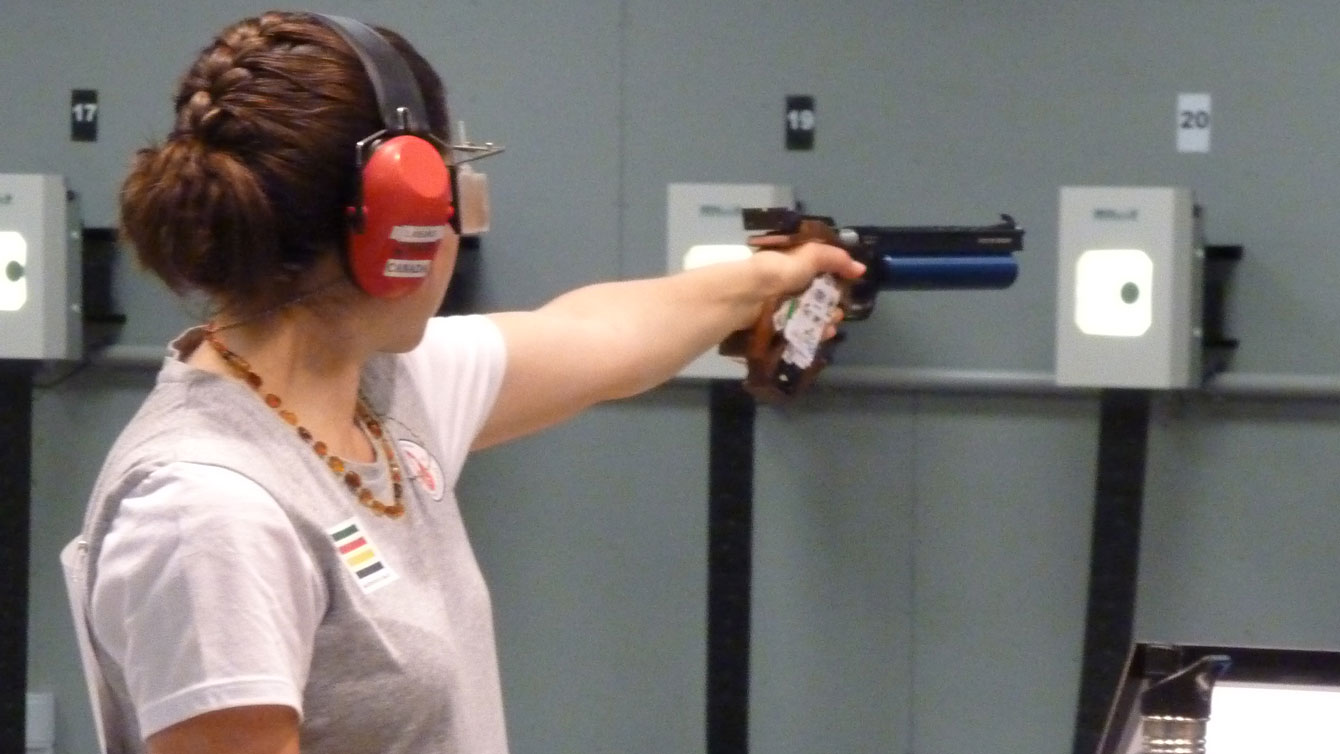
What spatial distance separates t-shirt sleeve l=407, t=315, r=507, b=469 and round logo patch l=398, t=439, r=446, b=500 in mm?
67

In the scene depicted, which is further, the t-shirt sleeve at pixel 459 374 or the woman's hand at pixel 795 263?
the woman's hand at pixel 795 263

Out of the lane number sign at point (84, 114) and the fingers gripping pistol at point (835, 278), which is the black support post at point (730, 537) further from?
the lane number sign at point (84, 114)

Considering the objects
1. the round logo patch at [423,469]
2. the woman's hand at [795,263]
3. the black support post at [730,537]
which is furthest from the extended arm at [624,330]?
the black support post at [730,537]

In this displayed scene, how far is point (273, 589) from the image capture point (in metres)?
0.88

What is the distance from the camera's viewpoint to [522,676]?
9.23ft

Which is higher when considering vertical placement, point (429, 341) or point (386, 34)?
point (386, 34)

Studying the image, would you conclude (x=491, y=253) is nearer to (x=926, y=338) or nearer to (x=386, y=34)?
(x=926, y=338)

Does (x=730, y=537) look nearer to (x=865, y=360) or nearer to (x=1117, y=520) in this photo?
(x=865, y=360)

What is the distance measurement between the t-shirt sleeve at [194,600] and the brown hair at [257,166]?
0.14m

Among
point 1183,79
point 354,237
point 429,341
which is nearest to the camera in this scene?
point 354,237

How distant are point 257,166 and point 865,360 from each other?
1834 millimetres

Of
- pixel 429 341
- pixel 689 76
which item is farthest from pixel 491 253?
pixel 429 341

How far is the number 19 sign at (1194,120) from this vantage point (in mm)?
2512

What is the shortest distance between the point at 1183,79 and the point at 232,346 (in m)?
1.96
